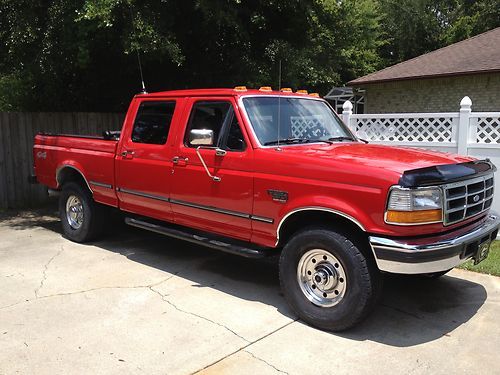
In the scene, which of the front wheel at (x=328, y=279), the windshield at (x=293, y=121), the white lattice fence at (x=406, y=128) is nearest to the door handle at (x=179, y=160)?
the windshield at (x=293, y=121)

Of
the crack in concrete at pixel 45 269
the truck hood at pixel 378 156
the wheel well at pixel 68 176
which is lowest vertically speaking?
the crack in concrete at pixel 45 269

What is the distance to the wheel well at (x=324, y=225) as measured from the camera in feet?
13.4

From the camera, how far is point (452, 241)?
3.89 metres

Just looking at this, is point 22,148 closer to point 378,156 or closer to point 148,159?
point 148,159

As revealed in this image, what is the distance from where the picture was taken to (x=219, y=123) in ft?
16.7

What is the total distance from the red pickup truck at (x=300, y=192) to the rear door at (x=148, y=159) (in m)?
0.02

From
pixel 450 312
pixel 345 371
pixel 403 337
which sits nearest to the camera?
pixel 345 371

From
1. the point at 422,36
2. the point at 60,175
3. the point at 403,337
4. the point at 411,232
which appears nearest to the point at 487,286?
the point at 403,337

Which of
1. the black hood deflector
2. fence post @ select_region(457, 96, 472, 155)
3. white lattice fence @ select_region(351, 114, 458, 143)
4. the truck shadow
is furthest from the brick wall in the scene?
the black hood deflector

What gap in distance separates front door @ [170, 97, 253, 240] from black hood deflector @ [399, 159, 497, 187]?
59.7 inches

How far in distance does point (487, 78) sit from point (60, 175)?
1331cm

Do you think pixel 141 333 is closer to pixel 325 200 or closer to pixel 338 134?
pixel 325 200

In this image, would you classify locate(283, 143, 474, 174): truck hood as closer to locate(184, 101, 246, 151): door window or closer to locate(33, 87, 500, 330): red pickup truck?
locate(33, 87, 500, 330): red pickup truck

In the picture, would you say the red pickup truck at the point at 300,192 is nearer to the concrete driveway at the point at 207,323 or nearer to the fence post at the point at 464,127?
the concrete driveway at the point at 207,323
